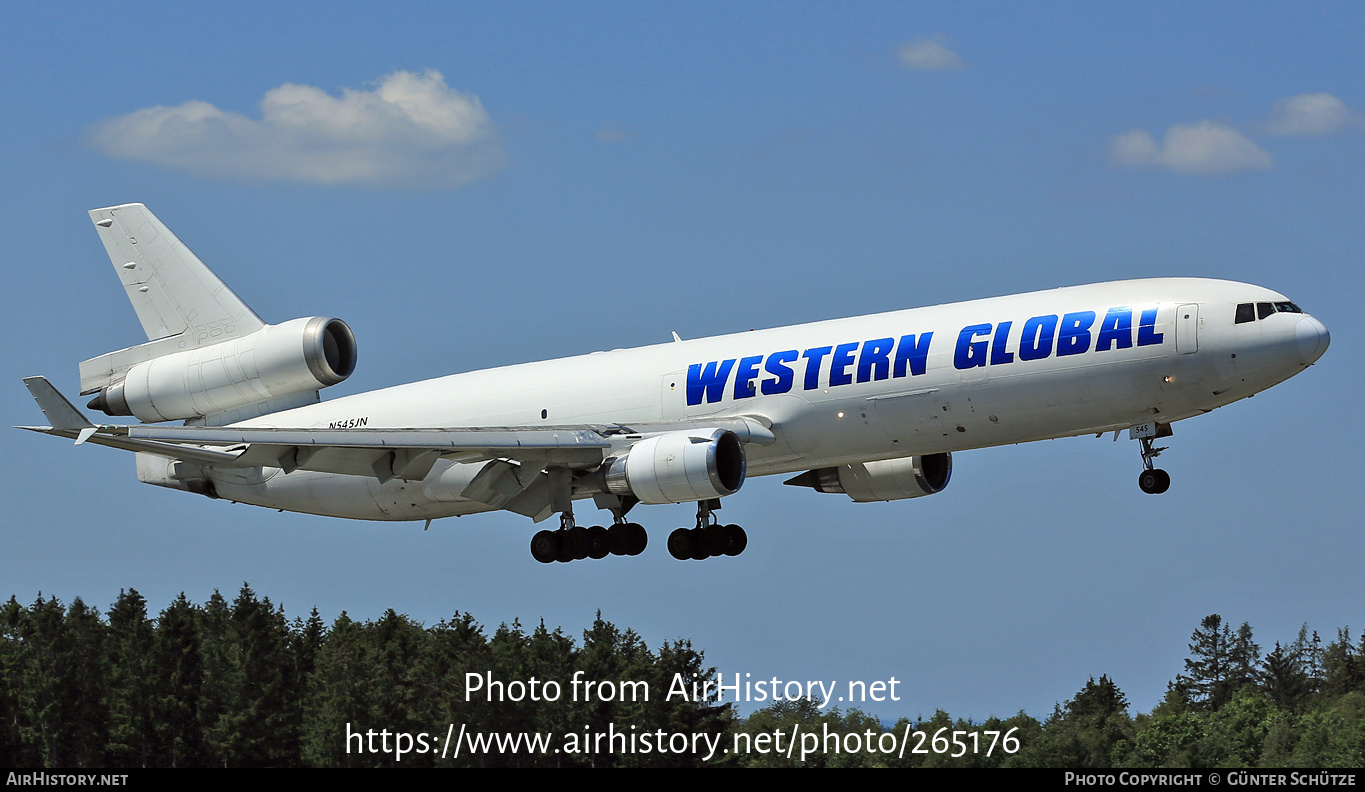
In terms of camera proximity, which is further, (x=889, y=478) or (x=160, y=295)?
(x=160, y=295)

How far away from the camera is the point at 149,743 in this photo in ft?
284

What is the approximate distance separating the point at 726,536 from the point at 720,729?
155 feet

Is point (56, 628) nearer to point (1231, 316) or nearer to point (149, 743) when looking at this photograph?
point (149, 743)

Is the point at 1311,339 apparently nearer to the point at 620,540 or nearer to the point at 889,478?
the point at 889,478

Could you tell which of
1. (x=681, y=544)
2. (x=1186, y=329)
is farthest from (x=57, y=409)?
(x=1186, y=329)

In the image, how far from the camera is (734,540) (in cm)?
4725

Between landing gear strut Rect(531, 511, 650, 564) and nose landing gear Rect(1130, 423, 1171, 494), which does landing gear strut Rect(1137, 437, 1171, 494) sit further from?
landing gear strut Rect(531, 511, 650, 564)

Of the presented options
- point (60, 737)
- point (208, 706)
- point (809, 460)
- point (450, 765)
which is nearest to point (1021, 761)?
point (450, 765)

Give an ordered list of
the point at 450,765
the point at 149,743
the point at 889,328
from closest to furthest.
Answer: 1. the point at 889,328
2. the point at 450,765
3. the point at 149,743

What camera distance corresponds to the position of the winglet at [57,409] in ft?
128

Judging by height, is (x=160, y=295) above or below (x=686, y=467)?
above

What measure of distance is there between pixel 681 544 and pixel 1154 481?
13.7 metres

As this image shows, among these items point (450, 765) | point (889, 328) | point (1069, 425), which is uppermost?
point (889, 328)

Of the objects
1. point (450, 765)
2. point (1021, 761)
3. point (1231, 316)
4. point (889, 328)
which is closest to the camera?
point (1231, 316)
